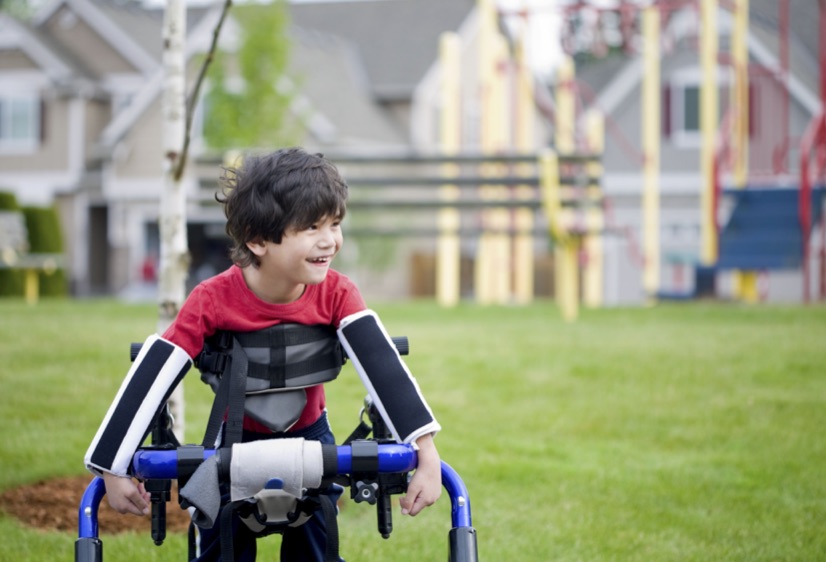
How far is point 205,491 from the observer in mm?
2262

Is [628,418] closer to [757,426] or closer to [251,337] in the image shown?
[757,426]

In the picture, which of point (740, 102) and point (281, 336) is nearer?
point (281, 336)

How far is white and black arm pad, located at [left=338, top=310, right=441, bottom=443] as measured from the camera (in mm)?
2516

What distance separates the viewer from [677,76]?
2628 centimetres

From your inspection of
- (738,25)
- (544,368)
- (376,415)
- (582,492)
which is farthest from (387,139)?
(376,415)

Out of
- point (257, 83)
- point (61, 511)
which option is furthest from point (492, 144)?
point (61, 511)

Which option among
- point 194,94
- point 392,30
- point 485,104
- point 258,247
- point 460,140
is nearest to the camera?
point 258,247

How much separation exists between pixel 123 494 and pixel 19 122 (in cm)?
3267

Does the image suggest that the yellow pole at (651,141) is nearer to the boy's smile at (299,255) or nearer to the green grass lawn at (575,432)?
the green grass lawn at (575,432)

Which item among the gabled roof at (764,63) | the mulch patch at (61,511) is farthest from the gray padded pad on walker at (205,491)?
the gabled roof at (764,63)

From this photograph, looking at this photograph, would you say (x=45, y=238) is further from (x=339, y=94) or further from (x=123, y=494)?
(x=123, y=494)

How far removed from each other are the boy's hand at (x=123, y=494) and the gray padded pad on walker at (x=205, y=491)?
0.76 ft

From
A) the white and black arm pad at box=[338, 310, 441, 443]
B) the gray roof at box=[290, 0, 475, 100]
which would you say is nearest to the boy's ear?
the white and black arm pad at box=[338, 310, 441, 443]

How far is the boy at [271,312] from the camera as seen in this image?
2453mm
